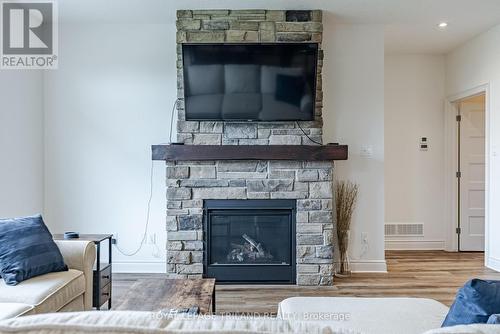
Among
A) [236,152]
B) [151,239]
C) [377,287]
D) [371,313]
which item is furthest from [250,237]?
[371,313]

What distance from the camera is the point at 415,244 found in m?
5.52

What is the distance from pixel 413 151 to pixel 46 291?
16.0ft

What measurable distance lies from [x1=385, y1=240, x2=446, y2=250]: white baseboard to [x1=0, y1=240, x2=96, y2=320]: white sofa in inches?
164

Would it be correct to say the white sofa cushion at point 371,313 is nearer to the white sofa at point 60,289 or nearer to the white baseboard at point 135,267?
the white sofa at point 60,289

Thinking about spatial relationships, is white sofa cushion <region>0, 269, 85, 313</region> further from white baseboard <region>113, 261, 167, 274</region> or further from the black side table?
white baseboard <region>113, 261, 167, 274</region>

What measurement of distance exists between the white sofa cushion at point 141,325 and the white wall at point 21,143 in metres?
3.45

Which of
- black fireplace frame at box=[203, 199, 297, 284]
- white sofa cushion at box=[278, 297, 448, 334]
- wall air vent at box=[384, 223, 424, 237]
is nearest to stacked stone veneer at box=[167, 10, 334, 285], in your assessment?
black fireplace frame at box=[203, 199, 297, 284]

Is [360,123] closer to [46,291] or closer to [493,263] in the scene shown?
[493,263]

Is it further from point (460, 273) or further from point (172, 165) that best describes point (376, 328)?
point (460, 273)

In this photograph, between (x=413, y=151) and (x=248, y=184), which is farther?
(x=413, y=151)

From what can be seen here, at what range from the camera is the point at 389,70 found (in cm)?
552

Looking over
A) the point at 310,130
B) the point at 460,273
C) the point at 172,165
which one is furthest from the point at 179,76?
the point at 460,273

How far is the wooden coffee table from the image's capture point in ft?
6.89

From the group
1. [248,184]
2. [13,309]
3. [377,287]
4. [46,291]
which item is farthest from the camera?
[248,184]
